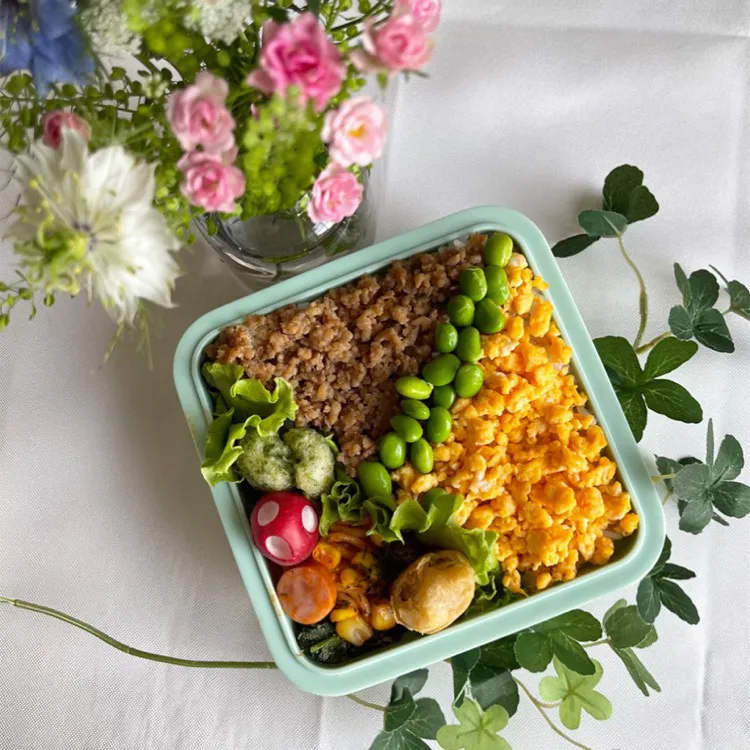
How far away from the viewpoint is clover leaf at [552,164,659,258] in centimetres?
97

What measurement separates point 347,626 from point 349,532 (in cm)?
10

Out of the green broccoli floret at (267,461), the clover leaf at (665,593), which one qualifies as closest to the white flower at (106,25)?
the green broccoli floret at (267,461)

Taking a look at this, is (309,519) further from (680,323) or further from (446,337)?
(680,323)

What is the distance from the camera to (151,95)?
0.52m

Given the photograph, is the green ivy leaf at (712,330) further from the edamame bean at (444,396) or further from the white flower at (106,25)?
the white flower at (106,25)

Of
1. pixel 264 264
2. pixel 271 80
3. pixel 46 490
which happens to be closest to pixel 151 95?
pixel 271 80

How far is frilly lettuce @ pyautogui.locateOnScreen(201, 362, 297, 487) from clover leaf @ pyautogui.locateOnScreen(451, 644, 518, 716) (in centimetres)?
35

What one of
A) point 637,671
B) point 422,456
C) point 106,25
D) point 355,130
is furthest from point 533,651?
point 106,25

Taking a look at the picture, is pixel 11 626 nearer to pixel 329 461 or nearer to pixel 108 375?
pixel 108 375

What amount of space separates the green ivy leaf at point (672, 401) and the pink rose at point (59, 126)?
2.23ft

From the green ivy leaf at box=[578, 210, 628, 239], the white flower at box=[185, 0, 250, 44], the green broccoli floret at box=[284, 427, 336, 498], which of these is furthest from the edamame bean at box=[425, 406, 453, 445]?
the white flower at box=[185, 0, 250, 44]

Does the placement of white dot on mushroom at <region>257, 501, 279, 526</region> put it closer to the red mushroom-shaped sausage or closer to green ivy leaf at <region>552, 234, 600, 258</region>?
the red mushroom-shaped sausage

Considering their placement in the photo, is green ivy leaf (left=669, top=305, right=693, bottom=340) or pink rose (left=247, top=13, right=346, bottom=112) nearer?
pink rose (left=247, top=13, right=346, bottom=112)

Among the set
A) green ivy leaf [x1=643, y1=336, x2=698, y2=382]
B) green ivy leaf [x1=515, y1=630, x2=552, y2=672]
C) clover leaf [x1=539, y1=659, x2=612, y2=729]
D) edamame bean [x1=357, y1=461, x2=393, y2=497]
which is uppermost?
edamame bean [x1=357, y1=461, x2=393, y2=497]
